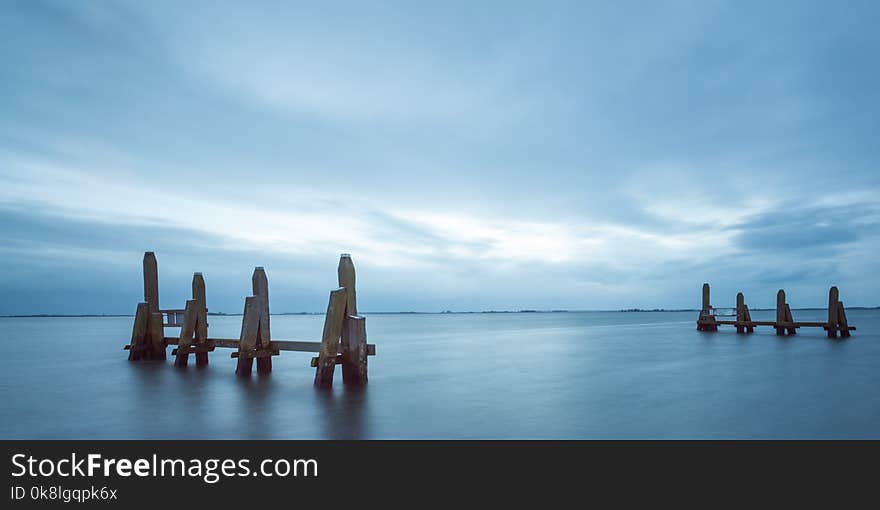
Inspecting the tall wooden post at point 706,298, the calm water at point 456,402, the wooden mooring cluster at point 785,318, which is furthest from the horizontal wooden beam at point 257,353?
the tall wooden post at point 706,298

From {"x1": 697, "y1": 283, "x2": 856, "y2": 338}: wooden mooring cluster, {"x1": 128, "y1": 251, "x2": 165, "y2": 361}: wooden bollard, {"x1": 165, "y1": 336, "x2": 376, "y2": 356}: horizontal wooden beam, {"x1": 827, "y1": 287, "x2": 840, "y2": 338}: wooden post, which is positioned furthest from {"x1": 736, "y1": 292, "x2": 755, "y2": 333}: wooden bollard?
{"x1": 128, "y1": 251, "x2": 165, "y2": 361}: wooden bollard

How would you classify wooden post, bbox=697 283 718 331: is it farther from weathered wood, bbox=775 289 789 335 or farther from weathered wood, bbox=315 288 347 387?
weathered wood, bbox=315 288 347 387

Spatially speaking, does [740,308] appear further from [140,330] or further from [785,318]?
[140,330]

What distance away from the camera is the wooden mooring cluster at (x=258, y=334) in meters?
11.2

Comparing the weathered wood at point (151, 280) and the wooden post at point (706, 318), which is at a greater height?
the weathered wood at point (151, 280)

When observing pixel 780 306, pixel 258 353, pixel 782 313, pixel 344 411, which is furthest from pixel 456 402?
pixel 782 313

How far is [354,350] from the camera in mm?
11477

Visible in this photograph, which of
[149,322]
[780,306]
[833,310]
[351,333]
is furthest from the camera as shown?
[780,306]

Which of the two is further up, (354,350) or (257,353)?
(354,350)

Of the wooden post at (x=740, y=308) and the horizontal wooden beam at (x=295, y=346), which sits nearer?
the horizontal wooden beam at (x=295, y=346)

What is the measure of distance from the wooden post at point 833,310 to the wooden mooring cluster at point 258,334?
25301 mm

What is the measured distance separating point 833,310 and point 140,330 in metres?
31.7

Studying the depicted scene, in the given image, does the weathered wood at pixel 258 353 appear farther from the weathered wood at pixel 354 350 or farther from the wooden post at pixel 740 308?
the wooden post at pixel 740 308

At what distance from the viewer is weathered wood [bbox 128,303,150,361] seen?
15.9 meters
